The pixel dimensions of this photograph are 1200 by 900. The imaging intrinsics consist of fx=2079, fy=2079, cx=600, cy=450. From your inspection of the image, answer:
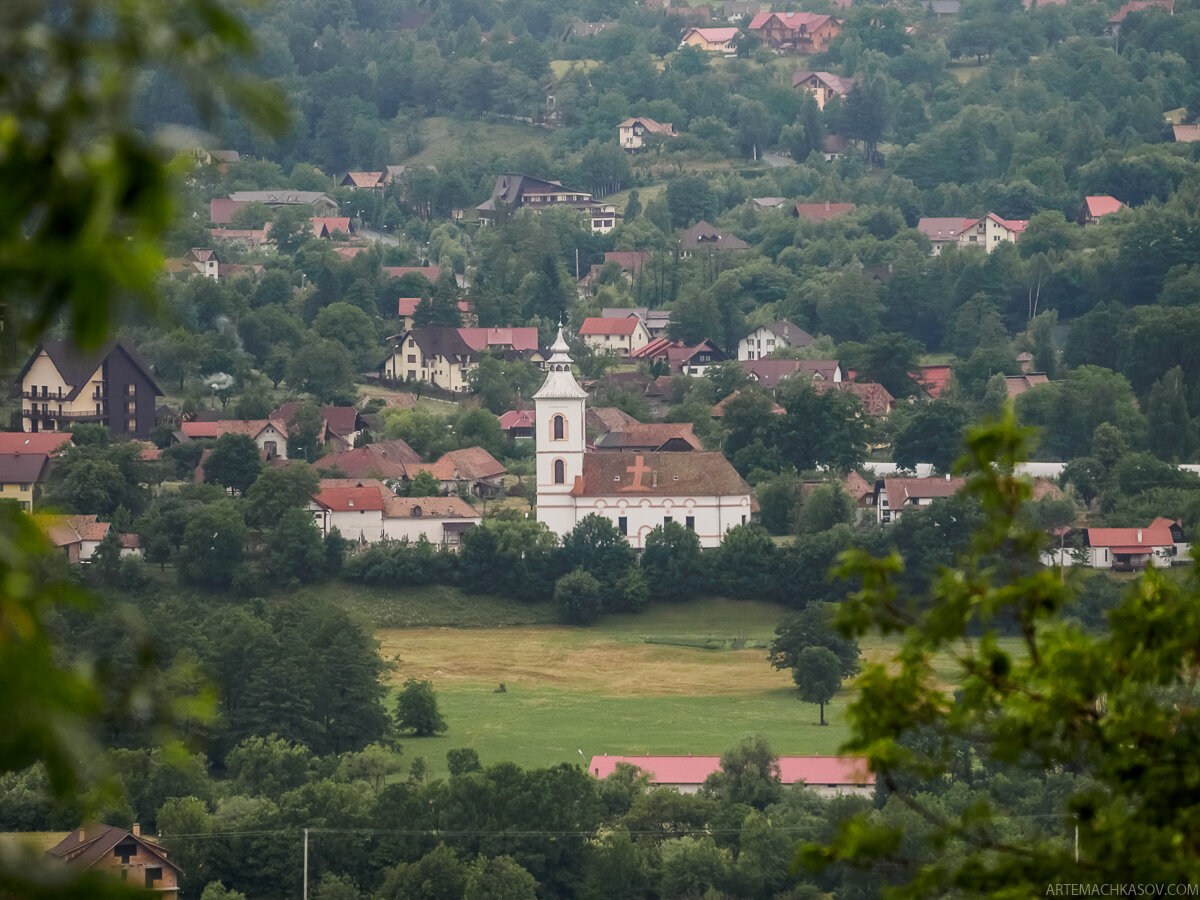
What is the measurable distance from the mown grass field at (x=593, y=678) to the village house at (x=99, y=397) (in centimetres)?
1544

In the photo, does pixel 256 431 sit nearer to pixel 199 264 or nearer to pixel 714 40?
pixel 199 264

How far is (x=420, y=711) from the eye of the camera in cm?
3631

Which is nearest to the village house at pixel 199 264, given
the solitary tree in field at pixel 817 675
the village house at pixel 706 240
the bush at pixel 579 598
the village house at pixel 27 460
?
the village house at pixel 27 460

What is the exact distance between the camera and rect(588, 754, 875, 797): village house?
3092 cm

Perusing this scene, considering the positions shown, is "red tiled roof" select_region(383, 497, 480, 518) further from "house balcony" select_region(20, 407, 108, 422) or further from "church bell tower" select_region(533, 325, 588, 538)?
"house balcony" select_region(20, 407, 108, 422)

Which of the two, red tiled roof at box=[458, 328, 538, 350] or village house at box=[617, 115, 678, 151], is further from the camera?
village house at box=[617, 115, 678, 151]

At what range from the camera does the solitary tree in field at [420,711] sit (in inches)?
1420

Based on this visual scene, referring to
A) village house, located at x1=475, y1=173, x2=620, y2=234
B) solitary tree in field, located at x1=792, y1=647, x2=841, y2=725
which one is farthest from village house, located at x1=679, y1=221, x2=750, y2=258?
solitary tree in field, located at x1=792, y1=647, x2=841, y2=725

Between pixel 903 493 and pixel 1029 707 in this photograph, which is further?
pixel 903 493

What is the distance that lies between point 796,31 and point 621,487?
75659 millimetres

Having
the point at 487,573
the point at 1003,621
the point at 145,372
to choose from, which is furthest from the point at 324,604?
the point at 145,372

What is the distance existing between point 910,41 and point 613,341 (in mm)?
48988

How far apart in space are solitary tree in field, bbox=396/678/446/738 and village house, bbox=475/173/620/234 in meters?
54.5

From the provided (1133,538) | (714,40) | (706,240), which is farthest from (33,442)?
(714,40)
